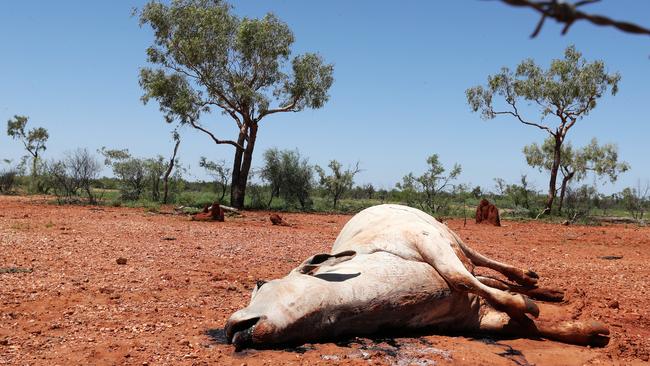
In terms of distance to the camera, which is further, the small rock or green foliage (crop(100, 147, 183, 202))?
green foliage (crop(100, 147, 183, 202))

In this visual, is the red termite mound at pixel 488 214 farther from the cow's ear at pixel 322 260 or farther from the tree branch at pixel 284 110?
the cow's ear at pixel 322 260

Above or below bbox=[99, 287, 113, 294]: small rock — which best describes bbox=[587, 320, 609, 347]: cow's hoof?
above

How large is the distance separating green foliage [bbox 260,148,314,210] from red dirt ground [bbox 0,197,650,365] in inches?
697

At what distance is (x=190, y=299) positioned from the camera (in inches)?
271

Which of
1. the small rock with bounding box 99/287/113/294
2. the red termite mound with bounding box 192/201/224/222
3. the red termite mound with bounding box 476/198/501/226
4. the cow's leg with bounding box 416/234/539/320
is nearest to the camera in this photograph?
the cow's leg with bounding box 416/234/539/320

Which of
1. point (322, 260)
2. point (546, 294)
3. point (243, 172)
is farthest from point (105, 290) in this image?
point (243, 172)

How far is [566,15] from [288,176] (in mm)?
30610

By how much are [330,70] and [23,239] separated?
766 inches

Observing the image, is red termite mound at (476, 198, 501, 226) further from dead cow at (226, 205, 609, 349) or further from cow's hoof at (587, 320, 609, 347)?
cow's hoof at (587, 320, 609, 347)

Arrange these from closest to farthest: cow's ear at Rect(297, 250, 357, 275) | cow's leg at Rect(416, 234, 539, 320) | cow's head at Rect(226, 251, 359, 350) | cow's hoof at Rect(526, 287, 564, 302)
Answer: cow's head at Rect(226, 251, 359, 350) → cow's ear at Rect(297, 250, 357, 275) → cow's leg at Rect(416, 234, 539, 320) → cow's hoof at Rect(526, 287, 564, 302)

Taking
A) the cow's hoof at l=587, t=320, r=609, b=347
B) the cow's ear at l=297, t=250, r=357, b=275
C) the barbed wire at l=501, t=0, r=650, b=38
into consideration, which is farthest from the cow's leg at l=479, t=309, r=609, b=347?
the barbed wire at l=501, t=0, r=650, b=38

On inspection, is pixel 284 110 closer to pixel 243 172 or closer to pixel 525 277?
pixel 243 172

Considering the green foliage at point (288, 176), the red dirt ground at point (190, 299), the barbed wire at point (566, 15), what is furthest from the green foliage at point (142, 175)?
the barbed wire at point (566, 15)

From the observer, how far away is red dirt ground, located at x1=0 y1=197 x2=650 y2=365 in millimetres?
4777
